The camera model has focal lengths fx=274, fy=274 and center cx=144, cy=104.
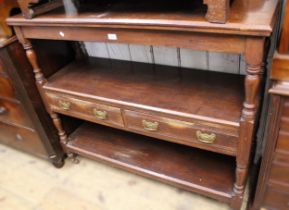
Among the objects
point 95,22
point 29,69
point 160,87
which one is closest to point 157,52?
point 160,87

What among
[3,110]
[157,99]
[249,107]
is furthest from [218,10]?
[3,110]

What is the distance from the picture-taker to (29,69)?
1407 mm

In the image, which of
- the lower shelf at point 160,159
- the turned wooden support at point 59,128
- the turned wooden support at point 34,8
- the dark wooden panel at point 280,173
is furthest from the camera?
the turned wooden support at point 59,128

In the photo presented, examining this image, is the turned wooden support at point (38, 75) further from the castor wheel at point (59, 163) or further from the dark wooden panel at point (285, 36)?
the dark wooden panel at point (285, 36)

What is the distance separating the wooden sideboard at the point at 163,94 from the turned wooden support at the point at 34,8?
0.04 m

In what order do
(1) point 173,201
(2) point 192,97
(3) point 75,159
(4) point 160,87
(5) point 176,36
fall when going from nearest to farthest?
(5) point 176,36, (2) point 192,97, (4) point 160,87, (1) point 173,201, (3) point 75,159

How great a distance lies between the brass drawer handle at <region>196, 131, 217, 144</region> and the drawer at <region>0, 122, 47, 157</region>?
0.99 metres

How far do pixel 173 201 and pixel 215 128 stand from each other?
1.84 ft

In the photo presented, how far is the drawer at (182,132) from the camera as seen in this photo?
105 cm

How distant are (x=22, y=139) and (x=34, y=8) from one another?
2.83 ft

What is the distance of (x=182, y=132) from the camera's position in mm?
1117

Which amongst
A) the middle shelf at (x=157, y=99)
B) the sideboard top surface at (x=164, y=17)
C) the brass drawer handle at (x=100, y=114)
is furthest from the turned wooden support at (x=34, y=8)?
the brass drawer handle at (x=100, y=114)

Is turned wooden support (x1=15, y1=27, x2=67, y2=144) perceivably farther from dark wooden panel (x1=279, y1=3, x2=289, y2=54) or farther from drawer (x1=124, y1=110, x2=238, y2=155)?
dark wooden panel (x1=279, y1=3, x2=289, y2=54)

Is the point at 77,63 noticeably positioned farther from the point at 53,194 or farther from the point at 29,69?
the point at 53,194
